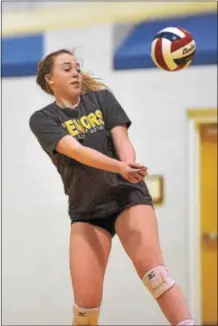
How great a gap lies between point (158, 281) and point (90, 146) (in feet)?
1.68

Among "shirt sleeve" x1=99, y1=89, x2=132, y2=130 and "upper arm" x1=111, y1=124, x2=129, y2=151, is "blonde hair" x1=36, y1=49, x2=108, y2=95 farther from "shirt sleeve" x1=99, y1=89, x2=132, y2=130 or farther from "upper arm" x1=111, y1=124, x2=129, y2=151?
"upper arm" x1=111, y1=124, x2=129, y2=151

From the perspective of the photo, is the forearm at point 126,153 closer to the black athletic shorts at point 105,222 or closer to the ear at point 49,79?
the black athletic shorts at point 105,222

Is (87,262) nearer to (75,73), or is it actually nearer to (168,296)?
(168,296)

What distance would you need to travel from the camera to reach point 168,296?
1.70 metres

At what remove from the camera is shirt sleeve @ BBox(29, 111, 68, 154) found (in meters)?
1.88

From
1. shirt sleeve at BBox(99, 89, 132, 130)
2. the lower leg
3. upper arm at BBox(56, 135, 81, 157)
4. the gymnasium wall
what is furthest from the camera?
the gymnasium wall

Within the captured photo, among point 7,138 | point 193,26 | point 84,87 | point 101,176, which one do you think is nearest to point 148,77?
point 193,26

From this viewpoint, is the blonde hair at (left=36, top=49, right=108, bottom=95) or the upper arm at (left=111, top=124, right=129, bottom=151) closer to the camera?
the upper arm at (left=111, top=124, right=129, bottom=151)

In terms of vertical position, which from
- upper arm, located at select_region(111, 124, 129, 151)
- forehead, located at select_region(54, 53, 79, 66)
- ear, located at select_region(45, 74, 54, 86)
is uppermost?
forehead, located at select_region(54, 53, 79, 66)

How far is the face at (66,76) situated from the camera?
6.54 ft

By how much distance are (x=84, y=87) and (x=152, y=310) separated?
4.95ft

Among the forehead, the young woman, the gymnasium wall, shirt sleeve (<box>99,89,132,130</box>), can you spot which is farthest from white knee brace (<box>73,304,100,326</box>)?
the gymnasium wall

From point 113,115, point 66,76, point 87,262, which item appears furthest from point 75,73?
point 87,262

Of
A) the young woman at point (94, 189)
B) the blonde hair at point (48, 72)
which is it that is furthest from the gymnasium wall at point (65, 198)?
the young woman at point (94, 189)
